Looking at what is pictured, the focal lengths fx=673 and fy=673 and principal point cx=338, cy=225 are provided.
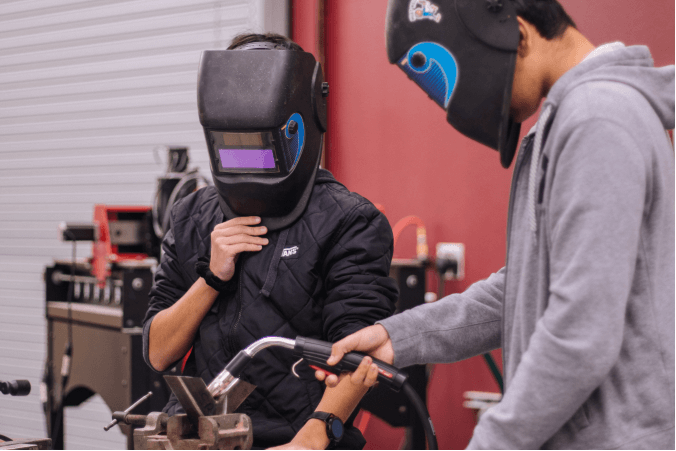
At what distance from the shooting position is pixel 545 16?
3.70 feet

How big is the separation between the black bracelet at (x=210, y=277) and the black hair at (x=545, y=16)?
894 millimetres

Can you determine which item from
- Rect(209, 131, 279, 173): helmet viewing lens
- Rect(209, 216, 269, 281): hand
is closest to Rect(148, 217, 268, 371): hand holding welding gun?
Rect(209, 216, 269, 281): hand

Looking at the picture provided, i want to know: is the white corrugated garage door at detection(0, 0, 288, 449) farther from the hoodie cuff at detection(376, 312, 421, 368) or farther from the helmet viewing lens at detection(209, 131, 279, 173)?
the hoodie cuff at detection(376, 312, 421, 368)

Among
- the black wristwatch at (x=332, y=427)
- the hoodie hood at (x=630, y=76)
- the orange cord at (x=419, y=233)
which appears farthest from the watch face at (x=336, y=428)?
the orange cord at (x=419, y=233)

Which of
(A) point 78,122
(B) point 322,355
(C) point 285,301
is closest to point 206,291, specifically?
(C) point 285,301

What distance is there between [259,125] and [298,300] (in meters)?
0.42

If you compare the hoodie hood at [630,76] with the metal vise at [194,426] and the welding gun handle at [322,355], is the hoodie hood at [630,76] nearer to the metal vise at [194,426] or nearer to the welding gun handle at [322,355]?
the welding gun handle at [322,355]

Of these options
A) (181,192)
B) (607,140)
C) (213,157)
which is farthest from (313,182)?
(181,192)

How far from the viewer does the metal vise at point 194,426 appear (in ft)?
3.71

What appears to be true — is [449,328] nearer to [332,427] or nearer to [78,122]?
[332,427]

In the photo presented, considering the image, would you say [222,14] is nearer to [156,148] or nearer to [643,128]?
[156,148]

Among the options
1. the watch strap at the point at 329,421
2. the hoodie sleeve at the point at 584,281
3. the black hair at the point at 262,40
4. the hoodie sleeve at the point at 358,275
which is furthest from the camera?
the black hair at the point at 262,40

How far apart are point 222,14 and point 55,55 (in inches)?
61.2

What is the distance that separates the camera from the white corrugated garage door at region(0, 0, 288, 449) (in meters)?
4.43
